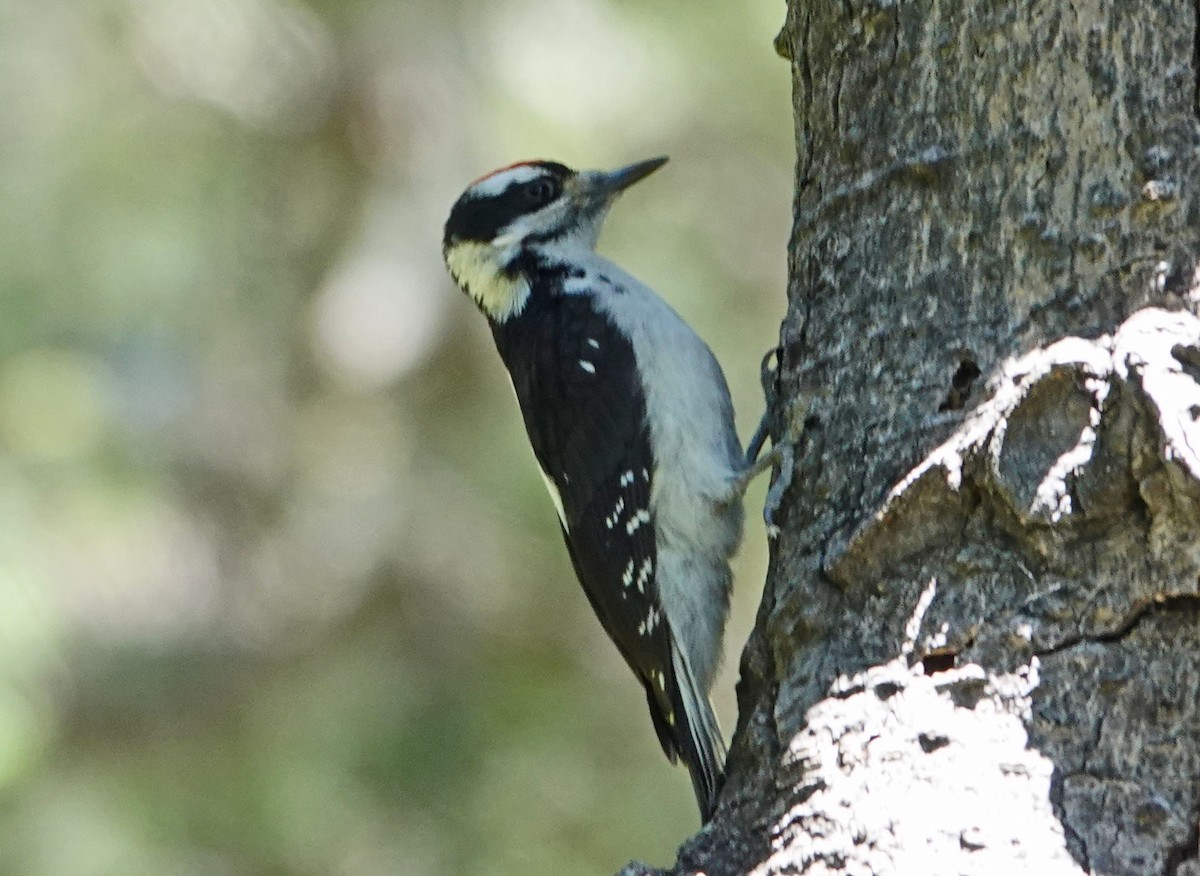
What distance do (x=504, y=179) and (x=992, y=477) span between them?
2052 millimetres

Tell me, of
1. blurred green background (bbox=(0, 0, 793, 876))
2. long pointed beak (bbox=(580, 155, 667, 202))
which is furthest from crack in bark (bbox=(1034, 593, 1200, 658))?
blurred green background (bbox=(0, 0, 793, 876))

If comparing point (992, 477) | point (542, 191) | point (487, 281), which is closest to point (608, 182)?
point (542, 191)

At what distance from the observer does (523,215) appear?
12.5ft

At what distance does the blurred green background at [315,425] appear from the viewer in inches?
213

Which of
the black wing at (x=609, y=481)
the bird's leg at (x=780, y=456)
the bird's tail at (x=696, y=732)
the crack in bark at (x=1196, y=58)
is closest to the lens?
the crack in bark at (x=1196, y=58)

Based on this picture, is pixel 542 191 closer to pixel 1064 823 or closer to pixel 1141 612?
pixel 1141 612

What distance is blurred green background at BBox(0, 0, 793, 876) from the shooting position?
541 cm

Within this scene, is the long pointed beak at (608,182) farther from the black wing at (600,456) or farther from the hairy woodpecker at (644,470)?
the black wing at (600,456)

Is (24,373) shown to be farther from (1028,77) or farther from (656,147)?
(1028,77)

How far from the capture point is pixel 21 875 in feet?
16.8

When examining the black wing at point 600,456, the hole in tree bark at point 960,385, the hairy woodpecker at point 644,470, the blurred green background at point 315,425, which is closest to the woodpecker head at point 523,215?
the hairy woodpecker at point 644,470

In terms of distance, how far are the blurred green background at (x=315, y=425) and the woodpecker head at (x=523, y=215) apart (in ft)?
5.24

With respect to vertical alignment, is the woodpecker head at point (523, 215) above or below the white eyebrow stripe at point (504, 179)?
below

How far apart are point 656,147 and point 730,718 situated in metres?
2.26
